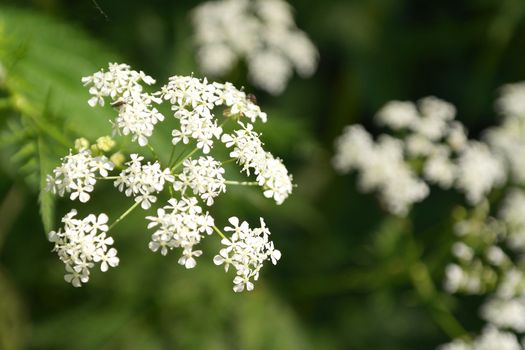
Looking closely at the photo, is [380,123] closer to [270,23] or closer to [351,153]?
[351,153]

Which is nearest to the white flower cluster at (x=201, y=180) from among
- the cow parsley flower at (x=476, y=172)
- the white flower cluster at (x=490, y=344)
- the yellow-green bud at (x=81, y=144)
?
the yellow-green bud at (x=81, y=144)

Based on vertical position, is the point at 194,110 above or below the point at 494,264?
below

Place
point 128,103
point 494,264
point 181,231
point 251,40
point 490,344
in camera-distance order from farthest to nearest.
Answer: point 251,40
point 494,264
point 490,344
point 128,103
point 181,231

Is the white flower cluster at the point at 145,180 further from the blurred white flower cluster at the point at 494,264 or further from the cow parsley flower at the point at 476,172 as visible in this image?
the cow parsley flower at the point at 476,172

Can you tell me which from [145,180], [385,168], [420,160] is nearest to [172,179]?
[145,180]

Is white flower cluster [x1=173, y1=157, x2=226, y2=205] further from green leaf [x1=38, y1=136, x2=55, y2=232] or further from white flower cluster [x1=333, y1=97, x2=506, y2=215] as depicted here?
white flower cluster [x1=333, y1=97, x2=506, y2=215]

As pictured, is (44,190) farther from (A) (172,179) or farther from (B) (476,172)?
(B) (476,172)

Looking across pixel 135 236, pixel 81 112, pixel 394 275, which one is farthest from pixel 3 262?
pixel 394 275

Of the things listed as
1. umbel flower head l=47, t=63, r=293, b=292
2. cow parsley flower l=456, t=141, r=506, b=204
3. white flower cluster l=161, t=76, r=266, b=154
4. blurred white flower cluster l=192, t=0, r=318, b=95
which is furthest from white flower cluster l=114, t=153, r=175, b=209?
cow parsley flower l=456, t=141, r=506, b=204
